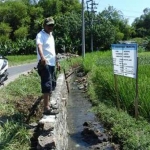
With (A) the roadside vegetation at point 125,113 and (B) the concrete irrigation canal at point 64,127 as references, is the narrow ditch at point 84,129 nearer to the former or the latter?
(B) the concrete irrigation canal at point 64,127

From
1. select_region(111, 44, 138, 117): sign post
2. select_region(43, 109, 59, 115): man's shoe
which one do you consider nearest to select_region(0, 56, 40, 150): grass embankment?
select_region(43, 109, 59, 115): man's shoe

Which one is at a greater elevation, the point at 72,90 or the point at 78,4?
the point at 78,4

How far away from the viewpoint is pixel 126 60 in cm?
664

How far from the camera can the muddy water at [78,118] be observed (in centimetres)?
606

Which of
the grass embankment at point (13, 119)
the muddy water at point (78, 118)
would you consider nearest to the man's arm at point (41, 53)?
the grass embankment at point (13, 119)

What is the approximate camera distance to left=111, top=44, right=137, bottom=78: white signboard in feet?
20.9

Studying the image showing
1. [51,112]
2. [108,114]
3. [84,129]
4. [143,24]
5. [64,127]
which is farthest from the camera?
[143,24]

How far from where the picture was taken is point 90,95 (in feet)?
33.4

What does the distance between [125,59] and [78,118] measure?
205cm

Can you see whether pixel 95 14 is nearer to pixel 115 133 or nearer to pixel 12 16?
pixel 12 16

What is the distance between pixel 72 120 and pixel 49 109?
103 inches

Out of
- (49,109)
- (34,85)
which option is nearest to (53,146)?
(49,109)

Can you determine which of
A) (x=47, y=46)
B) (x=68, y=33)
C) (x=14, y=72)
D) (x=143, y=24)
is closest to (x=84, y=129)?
(x=47, y=46)

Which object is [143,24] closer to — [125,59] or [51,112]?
[125,59]
